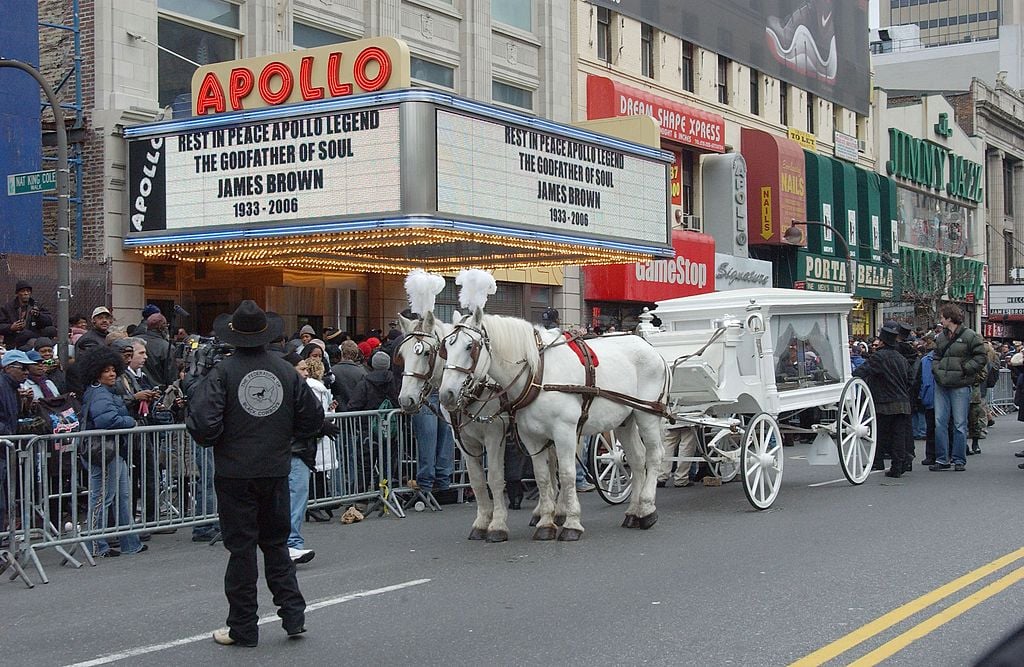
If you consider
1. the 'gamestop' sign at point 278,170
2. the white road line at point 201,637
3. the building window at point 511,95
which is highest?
the building window at point 511,95

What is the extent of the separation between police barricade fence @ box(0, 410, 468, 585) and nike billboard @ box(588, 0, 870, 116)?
21740 mm

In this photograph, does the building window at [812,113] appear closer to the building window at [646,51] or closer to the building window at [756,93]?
the building window at [756,93]

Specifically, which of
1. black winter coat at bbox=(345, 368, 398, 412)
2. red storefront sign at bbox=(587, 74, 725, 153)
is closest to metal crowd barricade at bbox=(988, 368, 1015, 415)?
red storefront sign at bbox=(587, 74, 725, 153)

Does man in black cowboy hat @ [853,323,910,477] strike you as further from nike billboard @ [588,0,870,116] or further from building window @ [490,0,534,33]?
nike billboard @ [588,0,870,116]

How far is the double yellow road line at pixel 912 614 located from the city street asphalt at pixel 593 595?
0.07 ft

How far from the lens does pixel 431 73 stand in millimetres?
25266

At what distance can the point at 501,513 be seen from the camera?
1027cm

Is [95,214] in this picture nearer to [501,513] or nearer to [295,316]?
[295,316]

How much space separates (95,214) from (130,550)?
9582 millimetres

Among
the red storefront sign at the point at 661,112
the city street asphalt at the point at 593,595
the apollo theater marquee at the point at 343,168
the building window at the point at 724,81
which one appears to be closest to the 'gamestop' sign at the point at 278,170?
the apollo theater marquee at the point at 343,168

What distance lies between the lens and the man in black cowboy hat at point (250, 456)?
266 inches

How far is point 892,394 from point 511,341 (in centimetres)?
681

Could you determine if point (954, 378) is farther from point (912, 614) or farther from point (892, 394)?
point (912, 614)

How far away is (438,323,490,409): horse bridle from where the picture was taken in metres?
9.55
